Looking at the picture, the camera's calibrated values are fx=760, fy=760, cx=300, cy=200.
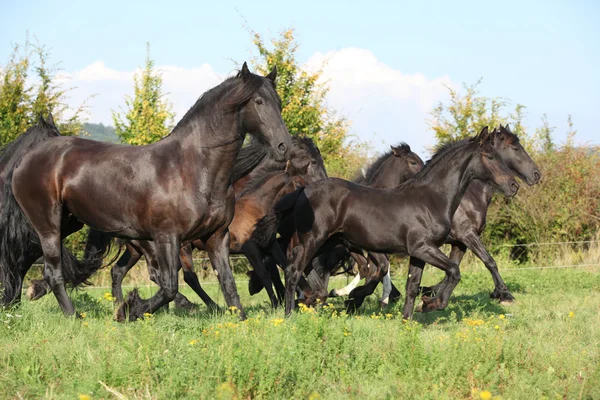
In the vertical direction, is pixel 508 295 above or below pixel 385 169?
below

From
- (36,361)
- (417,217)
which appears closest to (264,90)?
(417,217)

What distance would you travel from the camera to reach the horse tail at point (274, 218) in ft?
28.8

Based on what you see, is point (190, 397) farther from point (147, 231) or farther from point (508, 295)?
point (508, 295)

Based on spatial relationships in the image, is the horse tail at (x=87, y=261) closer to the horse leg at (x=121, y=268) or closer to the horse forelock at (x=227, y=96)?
the horse leg at (x=121, y=268)

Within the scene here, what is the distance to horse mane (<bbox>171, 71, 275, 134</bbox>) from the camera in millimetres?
6535

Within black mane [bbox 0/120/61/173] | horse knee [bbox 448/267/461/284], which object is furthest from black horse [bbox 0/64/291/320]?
horse knee [bbox 448/267/461/284]

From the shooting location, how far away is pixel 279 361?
4844 mm

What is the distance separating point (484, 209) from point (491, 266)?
34.5 inches

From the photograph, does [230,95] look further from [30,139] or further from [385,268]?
[385,268]

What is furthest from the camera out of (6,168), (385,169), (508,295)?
(385,169)

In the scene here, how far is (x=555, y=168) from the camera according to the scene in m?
17.4

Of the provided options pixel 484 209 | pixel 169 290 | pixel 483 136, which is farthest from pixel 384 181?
pixel 169 290

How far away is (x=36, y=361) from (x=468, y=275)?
10044 mm

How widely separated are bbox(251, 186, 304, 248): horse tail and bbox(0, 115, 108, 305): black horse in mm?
1847
